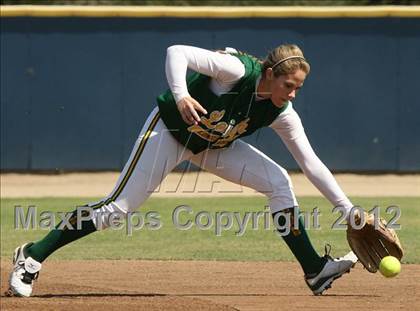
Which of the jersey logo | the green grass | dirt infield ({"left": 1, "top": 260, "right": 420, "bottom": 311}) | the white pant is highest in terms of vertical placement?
the jersey logo

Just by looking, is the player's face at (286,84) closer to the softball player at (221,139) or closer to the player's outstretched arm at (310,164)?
the softball player at (221,139)

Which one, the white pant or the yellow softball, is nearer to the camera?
the white pant

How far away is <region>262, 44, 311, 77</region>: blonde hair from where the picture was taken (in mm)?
5309

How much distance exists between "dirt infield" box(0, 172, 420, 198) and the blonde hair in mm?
6979

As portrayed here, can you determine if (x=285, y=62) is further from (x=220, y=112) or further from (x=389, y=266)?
(x=389, y=266)

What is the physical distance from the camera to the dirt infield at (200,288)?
545cm

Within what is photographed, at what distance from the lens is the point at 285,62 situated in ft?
17.5

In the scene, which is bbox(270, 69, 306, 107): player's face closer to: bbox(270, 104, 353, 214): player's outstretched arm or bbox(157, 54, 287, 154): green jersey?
bbox(157, 54, 287, 154): green jersey

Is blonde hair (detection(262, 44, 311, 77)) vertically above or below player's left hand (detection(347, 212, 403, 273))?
above

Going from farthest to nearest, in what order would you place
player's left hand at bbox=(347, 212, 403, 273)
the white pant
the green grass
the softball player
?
1. the green grass
2. player's left hand at bbox=(347, 212, 403, 273)
3. the white pant
4. the softball player

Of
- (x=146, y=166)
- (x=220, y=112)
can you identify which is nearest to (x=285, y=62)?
(x=220, y=112)

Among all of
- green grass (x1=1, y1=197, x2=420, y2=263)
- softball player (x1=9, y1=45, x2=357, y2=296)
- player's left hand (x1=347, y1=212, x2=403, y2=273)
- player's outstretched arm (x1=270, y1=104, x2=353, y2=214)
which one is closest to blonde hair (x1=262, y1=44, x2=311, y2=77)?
softball player (x1=9, y1=45, x2=357, y2=296)

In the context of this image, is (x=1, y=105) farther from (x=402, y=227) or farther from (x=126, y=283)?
Result: (x=126, y=283)

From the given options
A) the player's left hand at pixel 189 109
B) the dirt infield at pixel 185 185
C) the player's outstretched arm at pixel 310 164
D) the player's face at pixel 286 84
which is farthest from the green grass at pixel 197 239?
the player's left hand at pixel 189 109
